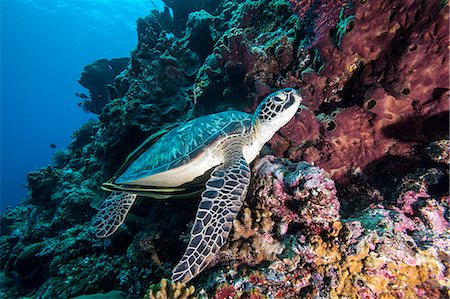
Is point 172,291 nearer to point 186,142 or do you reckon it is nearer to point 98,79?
point 186,142

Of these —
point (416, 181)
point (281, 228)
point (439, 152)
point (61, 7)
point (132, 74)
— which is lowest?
point (416, 181)

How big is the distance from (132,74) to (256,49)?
525cm

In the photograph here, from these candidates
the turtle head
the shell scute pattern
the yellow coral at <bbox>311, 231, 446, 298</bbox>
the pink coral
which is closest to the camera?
the yellow coral at <bbox>311, 231, 446, 298</bbox>

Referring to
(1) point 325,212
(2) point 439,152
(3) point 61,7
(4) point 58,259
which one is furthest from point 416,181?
(3) point 61,7

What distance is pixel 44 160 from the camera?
8219 cm

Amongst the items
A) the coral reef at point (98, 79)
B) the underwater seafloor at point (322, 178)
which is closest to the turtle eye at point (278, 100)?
the underwater seafloor at point (322, 178)

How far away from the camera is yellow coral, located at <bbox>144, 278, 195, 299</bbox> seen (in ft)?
6.91

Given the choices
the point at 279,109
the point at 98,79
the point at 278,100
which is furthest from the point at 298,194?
the point at 98,79

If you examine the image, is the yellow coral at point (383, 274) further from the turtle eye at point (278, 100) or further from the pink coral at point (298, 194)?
the turtle eye at point (278, 100)

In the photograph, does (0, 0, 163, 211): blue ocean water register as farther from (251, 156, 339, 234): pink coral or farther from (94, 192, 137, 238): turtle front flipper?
(251, 156, 339, 234): pink coral

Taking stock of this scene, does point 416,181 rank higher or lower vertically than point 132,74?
lower

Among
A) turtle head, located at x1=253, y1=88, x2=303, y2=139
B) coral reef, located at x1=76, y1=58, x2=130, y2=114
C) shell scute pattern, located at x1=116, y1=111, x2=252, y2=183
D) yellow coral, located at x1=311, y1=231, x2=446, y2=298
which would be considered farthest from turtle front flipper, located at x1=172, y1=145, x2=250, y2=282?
coral reef, located at x1=76, y1=58, x2=130, y2=114

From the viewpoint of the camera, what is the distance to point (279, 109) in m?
3.11

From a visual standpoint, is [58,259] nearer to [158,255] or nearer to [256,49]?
[158,255]
